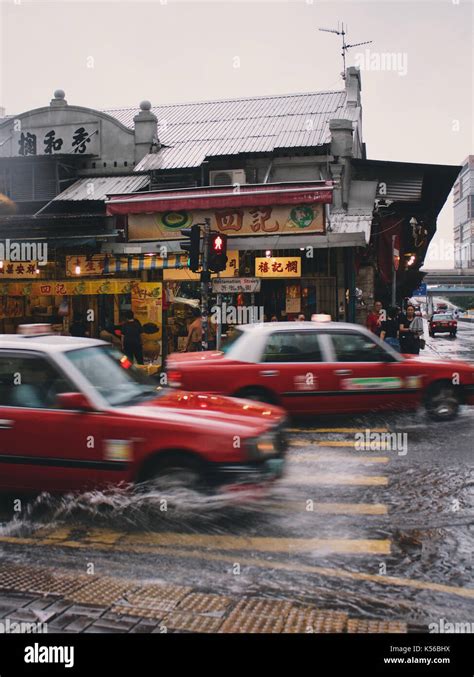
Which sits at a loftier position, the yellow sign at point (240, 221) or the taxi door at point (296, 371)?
the yellow sign at point (240, 221)

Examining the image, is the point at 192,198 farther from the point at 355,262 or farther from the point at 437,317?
the point at 437,317

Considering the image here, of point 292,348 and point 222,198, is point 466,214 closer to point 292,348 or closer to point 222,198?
point 222,198

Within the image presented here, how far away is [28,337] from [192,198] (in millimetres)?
11800

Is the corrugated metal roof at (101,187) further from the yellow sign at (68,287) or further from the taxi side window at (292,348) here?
the taxi side window at (292,348)

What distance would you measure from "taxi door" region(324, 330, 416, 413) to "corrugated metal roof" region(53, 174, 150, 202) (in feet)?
39.0

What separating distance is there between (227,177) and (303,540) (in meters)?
16.5

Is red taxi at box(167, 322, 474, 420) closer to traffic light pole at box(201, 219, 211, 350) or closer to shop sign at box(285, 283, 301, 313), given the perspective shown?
traffic light pole at box(201, 219, 211, 350)

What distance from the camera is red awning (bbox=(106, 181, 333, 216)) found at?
1720cm

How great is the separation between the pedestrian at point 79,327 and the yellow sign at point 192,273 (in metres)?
2.79

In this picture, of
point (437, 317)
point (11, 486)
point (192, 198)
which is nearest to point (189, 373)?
point (11, 486)

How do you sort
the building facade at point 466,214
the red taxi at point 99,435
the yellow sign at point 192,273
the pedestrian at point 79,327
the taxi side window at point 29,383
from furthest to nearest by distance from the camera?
the building facade at point 466,214 → the pedestrian at point 79,327 → the yellow sign at point 192,273 → the taxi side window at point 29,383 → the red taxi at point 99,435

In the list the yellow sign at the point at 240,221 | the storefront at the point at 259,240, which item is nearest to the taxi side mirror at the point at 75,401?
the storefront at the point at 259,240

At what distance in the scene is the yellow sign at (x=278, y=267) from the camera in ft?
61.1

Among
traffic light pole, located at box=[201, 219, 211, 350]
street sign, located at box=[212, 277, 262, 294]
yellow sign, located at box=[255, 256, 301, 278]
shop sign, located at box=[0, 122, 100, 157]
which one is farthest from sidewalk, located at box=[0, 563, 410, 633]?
shop sign, located at box=[0, 122, 100, 157]
